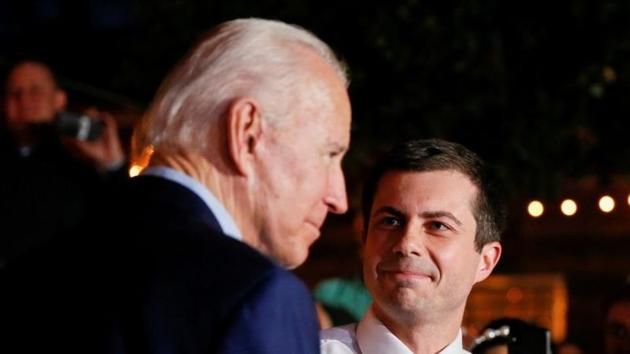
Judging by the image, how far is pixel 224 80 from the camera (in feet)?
7.72

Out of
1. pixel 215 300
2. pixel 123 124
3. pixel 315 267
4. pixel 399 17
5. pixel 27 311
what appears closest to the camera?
pixel 215 300

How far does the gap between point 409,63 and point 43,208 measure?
107 inches

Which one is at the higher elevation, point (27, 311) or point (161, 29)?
point (161, 29)

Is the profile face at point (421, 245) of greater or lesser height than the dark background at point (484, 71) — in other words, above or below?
below

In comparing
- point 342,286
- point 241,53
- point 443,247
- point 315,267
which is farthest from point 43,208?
point 315,267

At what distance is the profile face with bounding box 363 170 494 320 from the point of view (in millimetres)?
3404

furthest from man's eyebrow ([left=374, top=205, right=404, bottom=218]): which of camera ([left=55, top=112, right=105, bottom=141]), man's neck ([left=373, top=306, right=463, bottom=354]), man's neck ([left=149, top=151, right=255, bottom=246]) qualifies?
camera ([left=55, top=112, right=105, bottom=141])

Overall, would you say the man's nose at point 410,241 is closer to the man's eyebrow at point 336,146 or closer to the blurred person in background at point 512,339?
the blurred person in background at point 512,339

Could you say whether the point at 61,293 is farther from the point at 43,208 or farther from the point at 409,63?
the point at 409,63

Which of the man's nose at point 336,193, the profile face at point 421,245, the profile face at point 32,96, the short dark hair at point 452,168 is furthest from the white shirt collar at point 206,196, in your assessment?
the profile face at point 32,96

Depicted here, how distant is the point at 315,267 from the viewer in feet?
39.7

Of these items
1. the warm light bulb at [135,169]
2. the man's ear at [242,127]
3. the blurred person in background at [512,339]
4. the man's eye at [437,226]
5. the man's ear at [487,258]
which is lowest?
the blurred person in background at [512,339]

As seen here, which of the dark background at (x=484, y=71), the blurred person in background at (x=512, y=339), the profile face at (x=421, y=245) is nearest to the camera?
the profile face at (x=421, y=245)

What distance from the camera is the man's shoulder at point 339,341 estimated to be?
11.5 ft
